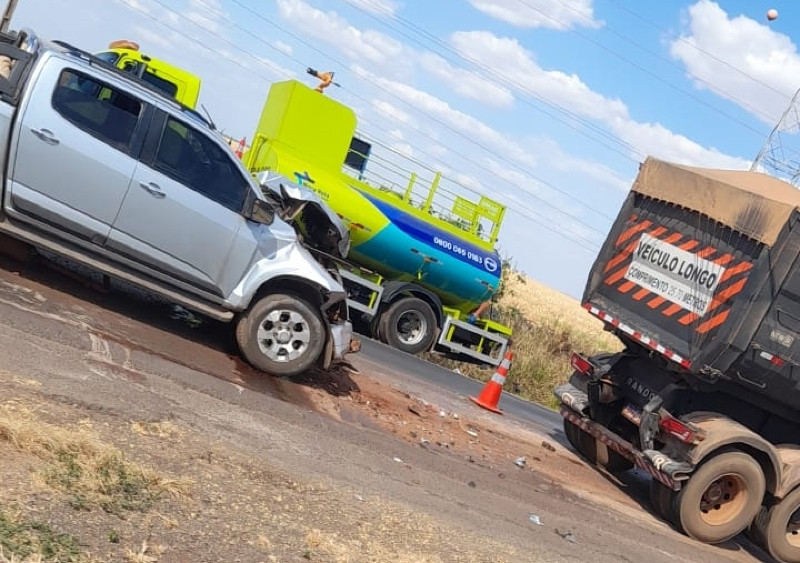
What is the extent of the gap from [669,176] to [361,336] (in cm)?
677

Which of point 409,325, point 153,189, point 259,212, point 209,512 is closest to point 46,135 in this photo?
point 153,189

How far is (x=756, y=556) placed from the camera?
959 cm

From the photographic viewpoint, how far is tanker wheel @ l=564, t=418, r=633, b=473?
34.8 feet

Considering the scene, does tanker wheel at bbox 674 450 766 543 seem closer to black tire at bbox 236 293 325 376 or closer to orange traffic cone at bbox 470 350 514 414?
orange traffic cone at bbox 470 350 514 414

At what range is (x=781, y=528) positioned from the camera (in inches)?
357

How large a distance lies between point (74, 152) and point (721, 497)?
729 centimetres

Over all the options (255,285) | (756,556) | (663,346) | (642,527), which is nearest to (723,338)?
(663,346)

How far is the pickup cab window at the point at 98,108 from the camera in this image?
7.75 m

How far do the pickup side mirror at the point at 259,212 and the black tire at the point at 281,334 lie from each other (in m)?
0.74

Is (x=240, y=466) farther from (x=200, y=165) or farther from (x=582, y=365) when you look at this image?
(x=582, y=365)

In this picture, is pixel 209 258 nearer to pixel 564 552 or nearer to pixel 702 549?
pixel 564 552

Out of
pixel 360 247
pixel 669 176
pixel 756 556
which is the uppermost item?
pixel 669 176

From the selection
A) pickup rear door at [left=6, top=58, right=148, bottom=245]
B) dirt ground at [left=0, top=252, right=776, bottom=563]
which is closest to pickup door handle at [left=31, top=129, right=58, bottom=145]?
pickup rear door at [left=6, top=58, right=148, bottom=245]

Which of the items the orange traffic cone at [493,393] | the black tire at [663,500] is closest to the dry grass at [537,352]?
the orange traffic cone at [493,393]
